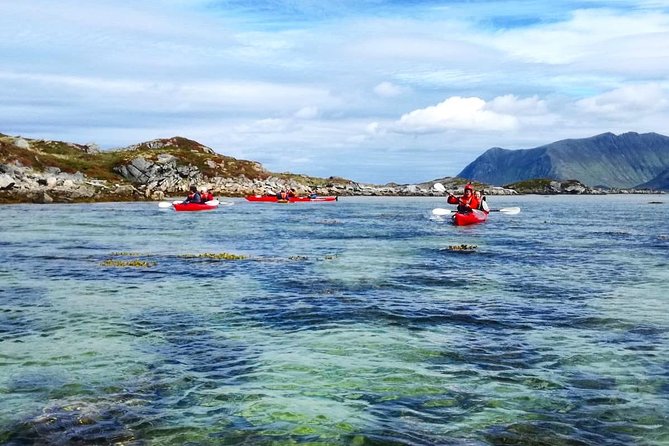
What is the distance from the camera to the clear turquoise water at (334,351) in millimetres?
10664

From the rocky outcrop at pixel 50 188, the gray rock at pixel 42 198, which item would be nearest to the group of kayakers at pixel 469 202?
the gray rock at pixel 42 198

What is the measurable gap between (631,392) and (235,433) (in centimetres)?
852

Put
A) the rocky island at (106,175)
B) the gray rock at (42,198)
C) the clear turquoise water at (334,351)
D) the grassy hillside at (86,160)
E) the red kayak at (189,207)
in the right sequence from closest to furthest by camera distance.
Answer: the clear turquoise water at (334,351)
the red kayak at (189,207)
the gray rock at (42,198)
the rocky island at (106,175)
the grassy hillside at (86,160)

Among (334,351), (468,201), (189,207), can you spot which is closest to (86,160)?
(189,207)

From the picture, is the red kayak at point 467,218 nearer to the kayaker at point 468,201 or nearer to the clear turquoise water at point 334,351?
the kayaker at point 468,201

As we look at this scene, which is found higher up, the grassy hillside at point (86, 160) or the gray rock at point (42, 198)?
the grassy hillside at point (86, 160)

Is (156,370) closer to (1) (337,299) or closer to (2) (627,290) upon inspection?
(1) (337,299)

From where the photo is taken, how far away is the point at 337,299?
898 inches

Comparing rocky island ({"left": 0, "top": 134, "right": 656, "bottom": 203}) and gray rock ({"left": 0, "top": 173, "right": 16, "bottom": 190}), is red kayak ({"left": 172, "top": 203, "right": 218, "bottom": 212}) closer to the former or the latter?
rocky island ({"left": 0, "top": 134, "right": 656, "bottom": 203})

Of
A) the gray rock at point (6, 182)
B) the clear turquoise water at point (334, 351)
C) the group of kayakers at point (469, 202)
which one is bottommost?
the clear turquoise water at point (334, 351)

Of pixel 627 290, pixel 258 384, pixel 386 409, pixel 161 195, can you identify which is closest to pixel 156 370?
pixel 258 384

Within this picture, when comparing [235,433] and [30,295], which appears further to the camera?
[30,295]

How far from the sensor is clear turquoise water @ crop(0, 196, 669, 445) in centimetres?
1066

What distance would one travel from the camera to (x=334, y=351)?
1572 centimetres
